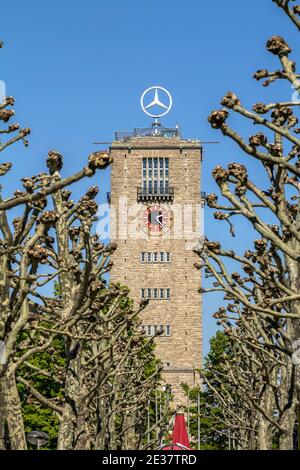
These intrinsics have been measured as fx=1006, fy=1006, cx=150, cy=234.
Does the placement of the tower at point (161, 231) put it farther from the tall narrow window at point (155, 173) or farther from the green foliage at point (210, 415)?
the green foliage at point (210, 415)

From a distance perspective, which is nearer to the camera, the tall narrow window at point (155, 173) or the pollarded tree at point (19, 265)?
the pollarded tree at point (19, 265)

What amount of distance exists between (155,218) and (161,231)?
1.63m

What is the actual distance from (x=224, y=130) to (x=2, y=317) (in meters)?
6.19

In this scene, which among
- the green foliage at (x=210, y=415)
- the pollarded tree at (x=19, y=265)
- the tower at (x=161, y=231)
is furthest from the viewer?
the tower at (x=161, y=231)

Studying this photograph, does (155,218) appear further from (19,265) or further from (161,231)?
(19,265)

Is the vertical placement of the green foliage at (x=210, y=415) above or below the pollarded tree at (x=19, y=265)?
above

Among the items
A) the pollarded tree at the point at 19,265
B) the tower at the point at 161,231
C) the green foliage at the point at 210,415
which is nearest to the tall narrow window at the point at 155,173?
the tower at the point at 161,231

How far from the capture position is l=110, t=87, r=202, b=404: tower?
11169 cm

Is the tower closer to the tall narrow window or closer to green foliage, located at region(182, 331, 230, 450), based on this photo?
the tall narrow window

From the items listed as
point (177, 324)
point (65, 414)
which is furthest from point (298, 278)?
point (177, 324)

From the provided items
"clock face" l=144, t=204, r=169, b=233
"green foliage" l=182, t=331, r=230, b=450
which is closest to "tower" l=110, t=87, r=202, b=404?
"clock face" l=144, t=204, r=169, b=233

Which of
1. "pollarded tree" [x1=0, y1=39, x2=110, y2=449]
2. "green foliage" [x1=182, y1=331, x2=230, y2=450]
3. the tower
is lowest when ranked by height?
"pollarded tree" [x1=0, y1=39, x2=110, y2=449]

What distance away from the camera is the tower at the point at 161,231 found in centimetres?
11169
